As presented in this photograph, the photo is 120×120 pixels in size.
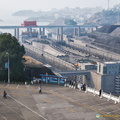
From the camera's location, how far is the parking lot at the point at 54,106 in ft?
78.2

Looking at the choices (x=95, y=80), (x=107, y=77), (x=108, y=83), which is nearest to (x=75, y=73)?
(x=95, y=80)

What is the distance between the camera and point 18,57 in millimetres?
41781

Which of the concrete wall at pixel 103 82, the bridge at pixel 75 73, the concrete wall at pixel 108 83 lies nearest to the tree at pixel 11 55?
the bridge at pixel 75 73

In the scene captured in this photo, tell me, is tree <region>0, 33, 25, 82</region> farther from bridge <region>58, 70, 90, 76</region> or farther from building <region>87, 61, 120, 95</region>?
building <region>87, 61, 120, 95</region>

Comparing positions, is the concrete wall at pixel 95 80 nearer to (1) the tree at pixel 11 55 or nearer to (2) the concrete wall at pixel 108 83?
(2) the concrete wall at pixel 108 83

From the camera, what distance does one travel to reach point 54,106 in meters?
26.5

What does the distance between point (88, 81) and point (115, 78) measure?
21.0 ft

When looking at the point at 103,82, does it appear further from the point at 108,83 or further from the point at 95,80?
the point at 95,80

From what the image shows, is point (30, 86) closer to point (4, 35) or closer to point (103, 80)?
point (4, 35)

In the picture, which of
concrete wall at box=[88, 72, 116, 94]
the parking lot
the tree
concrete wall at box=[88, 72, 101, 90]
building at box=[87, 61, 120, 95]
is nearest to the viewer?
the parking lot

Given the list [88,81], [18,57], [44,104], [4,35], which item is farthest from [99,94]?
[88,81]

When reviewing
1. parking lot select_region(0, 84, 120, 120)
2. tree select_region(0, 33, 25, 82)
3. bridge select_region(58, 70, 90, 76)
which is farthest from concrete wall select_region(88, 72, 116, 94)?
parking lot select_region(0, 84, 120, 120)

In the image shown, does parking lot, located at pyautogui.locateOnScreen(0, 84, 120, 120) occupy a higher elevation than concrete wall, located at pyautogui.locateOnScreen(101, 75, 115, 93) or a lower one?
higher

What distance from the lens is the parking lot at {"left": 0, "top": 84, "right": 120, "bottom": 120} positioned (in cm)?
2384
